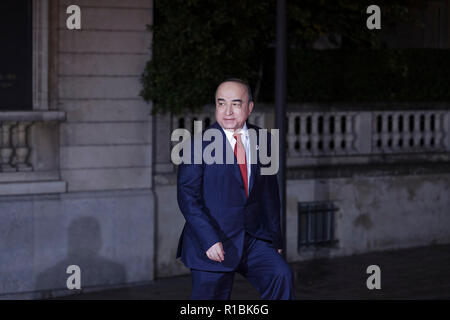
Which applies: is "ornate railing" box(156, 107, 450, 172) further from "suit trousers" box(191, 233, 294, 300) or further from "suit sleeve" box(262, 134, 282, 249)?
"suit trousers" box(191, 233, 294, 300)

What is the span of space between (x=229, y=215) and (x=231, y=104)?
0.80 meters

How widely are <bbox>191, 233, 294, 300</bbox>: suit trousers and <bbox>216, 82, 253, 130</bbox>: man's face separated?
85 centimetres

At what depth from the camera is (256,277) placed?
750 cm

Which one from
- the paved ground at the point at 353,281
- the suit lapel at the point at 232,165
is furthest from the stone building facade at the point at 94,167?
the suit lapel at the point at 232,165

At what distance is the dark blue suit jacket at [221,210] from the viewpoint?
725 cm

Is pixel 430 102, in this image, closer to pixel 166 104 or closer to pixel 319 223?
pixel 319 223

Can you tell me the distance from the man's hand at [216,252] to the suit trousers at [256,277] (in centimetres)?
18

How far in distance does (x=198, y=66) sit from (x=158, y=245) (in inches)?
90.9

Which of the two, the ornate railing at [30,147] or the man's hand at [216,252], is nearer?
the man's hand at [216,252]

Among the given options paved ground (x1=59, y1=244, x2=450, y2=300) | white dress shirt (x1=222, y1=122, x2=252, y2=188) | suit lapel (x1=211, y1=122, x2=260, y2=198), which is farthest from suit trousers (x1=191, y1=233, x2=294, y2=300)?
paved ground (x1=59, y1=244, x2=450, y2=300)

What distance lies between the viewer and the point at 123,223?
1248 cm

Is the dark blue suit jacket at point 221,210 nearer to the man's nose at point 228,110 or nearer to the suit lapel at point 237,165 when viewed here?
the suit lapel at point 237,165
